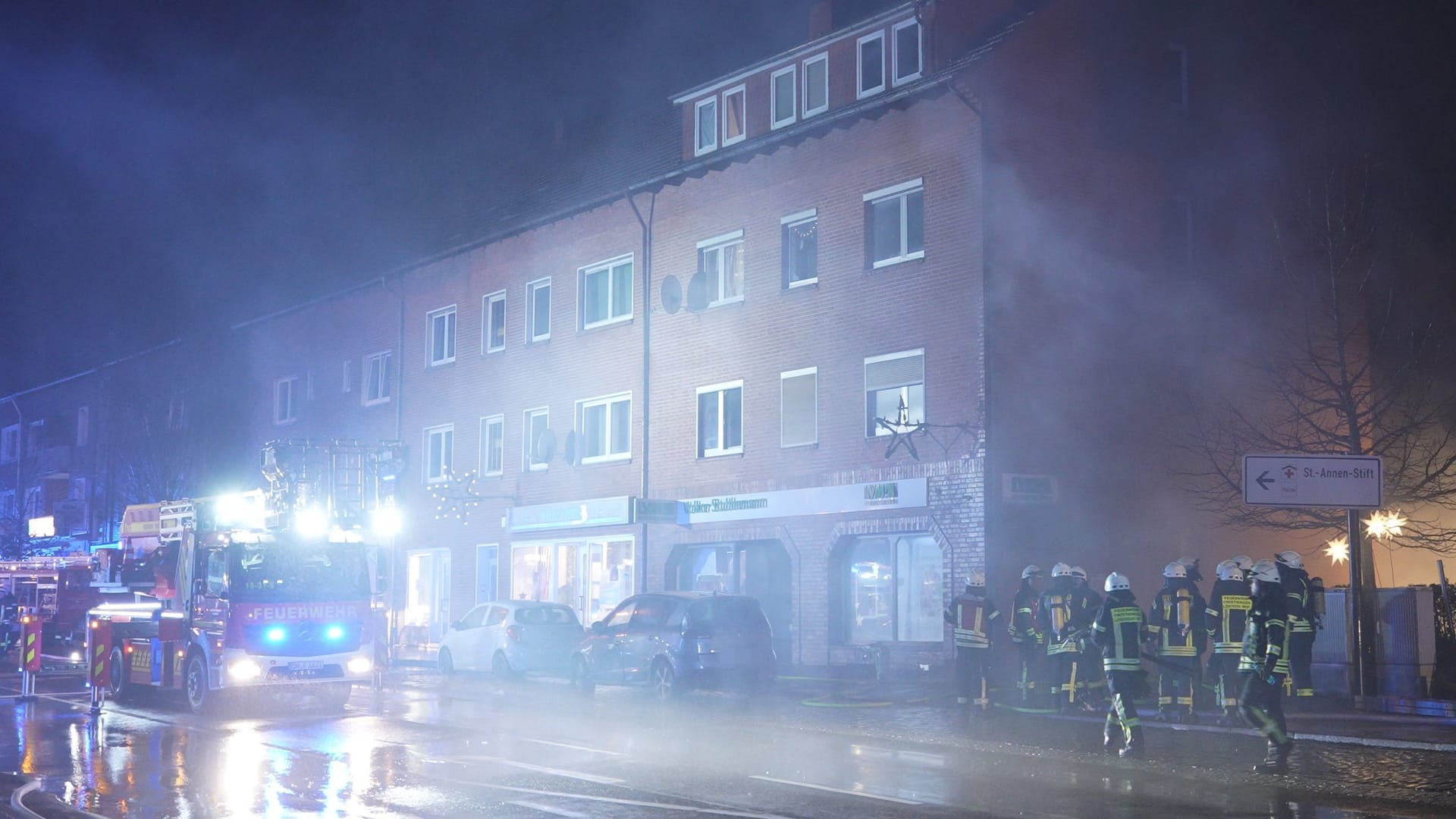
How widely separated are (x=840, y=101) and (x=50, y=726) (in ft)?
53.7

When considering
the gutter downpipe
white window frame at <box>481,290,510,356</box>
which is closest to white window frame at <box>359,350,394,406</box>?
white window frame at <box>481,290,510,356</box>

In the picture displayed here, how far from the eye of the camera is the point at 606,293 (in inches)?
1181

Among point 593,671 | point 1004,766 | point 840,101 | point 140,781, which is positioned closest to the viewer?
point 140,781

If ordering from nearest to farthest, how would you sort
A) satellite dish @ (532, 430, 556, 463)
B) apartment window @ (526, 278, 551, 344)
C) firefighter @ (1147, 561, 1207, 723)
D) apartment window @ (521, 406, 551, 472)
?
1. firefighter @ (1147, 561, 1207, 723)
2. satellite dish @ (532, 430, 556, 463)
3. apartment window @ (521, 406, 551, 472)
4. apartment window @ (526, 278, 551, 344)

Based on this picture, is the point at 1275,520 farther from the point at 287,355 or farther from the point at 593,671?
the point at 287,355

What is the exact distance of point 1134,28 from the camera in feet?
77.2

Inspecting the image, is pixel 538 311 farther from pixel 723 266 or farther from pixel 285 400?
pixel 285 400

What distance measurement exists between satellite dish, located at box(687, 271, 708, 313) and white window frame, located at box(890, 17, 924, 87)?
561 centimetres

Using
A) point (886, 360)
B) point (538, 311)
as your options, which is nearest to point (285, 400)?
point (538, 311)

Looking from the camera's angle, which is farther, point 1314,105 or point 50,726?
point 1314,105

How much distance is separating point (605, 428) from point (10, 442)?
161 feet

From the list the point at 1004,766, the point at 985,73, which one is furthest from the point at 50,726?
the point at 985,73

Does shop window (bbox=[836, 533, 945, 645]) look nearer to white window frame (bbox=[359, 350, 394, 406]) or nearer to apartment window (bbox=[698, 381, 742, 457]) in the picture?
apartment window (bbox=[698, 381, 742, 457])

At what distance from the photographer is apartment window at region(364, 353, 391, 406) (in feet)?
122
